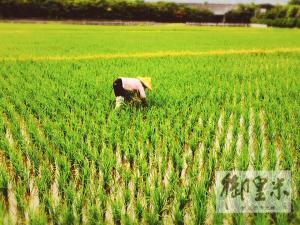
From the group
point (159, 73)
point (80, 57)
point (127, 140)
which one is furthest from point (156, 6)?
point (127, 140)

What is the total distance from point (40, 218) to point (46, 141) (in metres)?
1.53

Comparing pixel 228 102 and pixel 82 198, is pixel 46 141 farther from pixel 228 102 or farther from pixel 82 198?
pixel 228 102

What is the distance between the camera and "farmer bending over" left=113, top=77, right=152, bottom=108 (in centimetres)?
448

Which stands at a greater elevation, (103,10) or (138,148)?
(103,10)

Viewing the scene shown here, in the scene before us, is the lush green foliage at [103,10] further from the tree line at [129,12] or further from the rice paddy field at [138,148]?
the rice paddy field at [138,148]

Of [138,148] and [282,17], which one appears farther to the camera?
[282,17]

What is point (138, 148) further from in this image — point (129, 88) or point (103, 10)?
point (103, 10)

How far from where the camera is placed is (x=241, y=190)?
8.45 feet

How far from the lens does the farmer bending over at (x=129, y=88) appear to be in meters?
4.48

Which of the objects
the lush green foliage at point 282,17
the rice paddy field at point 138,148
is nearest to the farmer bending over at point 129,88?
the rice paddy field at point 138,148

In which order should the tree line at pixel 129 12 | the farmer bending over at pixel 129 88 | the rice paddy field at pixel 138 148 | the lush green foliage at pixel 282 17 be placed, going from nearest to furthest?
the rice paddy field at pixel 138 148
the farmer bending over at pixel 129 88
the lush green foliage at pixel 282 17
the tree line at pixel 129 12

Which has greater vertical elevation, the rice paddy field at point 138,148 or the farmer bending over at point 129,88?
the farmer bending over at point 129,88

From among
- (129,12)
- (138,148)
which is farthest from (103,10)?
(138,148)

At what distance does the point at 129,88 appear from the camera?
450 centimetres
